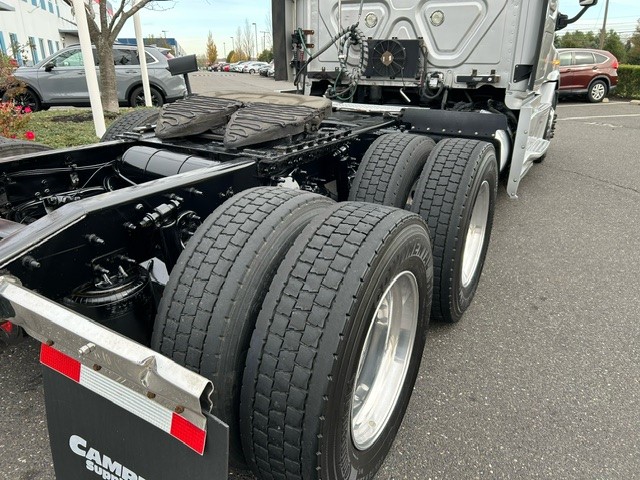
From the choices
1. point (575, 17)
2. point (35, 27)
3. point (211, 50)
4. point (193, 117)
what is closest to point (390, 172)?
point (193, 117)

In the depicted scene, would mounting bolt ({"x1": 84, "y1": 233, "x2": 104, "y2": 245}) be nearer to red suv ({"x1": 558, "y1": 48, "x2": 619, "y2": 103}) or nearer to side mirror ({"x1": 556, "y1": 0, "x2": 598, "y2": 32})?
side mirror ({"x1": 556, "y1": 0, "x2": 598, "y2": 32})

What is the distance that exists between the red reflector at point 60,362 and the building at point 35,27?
84.4 ft

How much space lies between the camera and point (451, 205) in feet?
9.07

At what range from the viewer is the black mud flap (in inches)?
46.1

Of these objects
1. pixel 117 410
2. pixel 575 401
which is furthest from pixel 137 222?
pixel 575 401

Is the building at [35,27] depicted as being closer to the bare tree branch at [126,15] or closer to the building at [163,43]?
the building at [163,43]

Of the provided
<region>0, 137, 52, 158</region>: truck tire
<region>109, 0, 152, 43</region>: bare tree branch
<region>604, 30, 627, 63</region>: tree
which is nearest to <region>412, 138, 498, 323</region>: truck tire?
<region>0, 137, 52, 158</region>: truck tire

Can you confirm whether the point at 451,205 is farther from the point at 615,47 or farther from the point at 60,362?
the point at 615,47

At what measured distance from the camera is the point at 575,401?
2.48 m

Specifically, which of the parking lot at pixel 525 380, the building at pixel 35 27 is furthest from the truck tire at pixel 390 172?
the building at pixel 35 27

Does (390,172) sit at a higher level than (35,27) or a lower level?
lower

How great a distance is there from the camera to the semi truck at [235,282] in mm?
1262

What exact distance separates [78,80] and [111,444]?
1310 centimetres

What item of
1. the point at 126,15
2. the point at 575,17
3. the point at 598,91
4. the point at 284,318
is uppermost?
the point at 126,15
